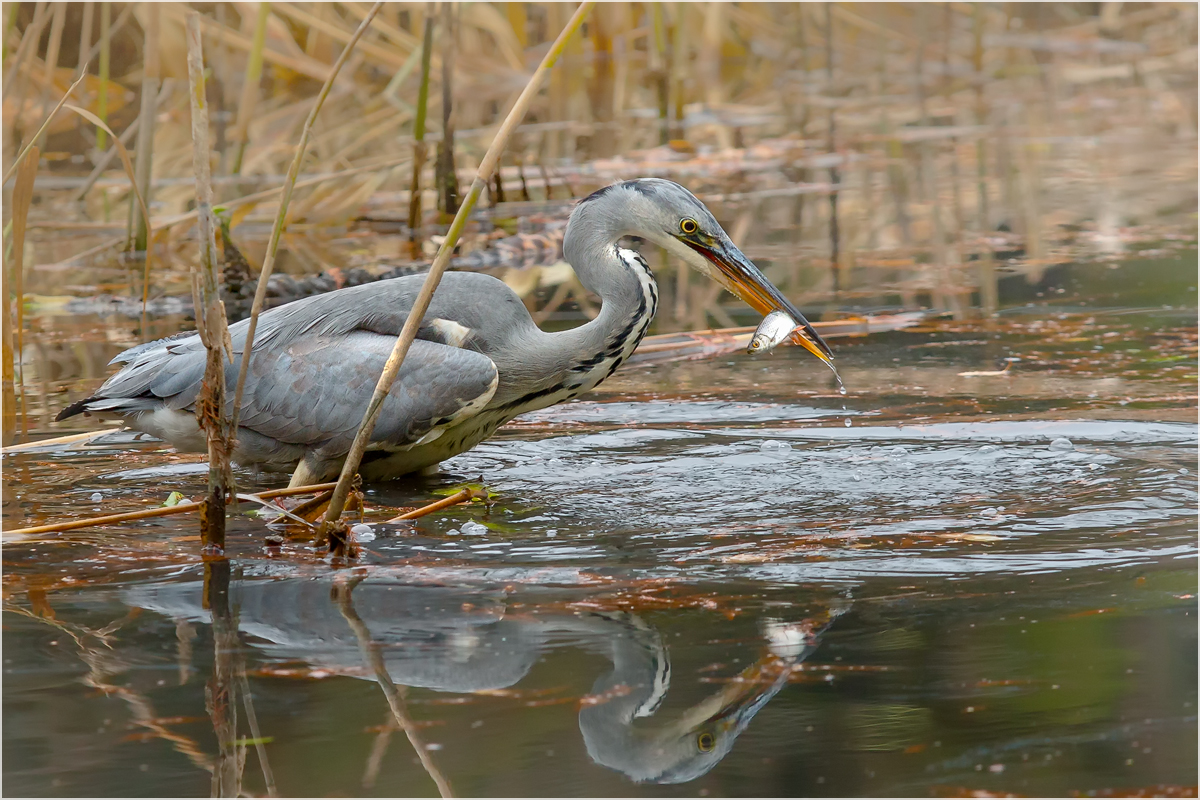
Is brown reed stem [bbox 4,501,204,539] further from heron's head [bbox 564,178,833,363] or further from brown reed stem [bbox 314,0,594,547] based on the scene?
heron's head [bbox 564,178,833,363]

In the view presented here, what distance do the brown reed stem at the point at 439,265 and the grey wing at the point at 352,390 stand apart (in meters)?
0.77

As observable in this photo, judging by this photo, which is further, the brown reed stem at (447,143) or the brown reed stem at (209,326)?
the brown reed stem at (447,143)

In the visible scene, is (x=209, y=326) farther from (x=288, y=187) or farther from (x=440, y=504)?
(x=440, y=504)

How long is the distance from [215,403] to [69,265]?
5.14 metres

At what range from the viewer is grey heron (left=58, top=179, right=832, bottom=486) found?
503 centimetres

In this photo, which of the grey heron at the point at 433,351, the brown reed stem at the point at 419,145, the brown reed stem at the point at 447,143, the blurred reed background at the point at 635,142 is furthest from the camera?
the brown reed stem at the point at 447,143

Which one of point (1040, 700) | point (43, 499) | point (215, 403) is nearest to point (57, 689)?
point (215, 403)

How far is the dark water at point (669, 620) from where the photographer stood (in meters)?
2.83

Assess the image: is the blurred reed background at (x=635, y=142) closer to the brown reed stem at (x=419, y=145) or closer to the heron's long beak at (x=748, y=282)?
the brown reed stem at (x=419, y=145)

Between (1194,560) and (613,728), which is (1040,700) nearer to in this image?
(613,728)

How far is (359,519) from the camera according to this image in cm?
463

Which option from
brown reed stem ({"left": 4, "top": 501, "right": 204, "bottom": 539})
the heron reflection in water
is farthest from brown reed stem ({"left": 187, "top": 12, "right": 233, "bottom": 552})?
the heron reflection in water

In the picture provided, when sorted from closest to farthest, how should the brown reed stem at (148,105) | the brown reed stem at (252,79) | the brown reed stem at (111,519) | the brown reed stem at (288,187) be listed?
the brown reed stem at (288,187)
the brown reed stem at (111,519)
the brown reed stem at (148,105)
the brown reed stem at (252,79)

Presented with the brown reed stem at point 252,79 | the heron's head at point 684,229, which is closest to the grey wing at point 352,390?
the heron's head at point 684,229
